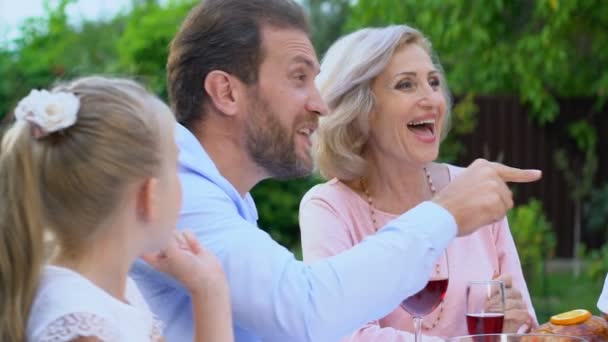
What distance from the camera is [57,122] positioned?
1.81 m

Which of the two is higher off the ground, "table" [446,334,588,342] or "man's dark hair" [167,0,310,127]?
"man's dark hair" [167,0,310,127]

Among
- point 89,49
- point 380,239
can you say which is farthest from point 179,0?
point 380,239

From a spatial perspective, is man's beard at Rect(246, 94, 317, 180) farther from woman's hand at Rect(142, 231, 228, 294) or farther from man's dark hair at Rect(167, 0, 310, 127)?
woman's hand at Rect(142, 231, 228, 294)

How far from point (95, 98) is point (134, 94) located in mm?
76

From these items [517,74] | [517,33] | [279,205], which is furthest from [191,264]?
[517,74]

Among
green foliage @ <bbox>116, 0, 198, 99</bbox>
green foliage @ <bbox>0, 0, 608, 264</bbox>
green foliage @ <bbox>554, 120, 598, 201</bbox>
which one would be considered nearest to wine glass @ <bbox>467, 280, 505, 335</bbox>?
green foliage @ <bbox>0, 0, 608, 264</bbox>

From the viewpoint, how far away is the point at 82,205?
6.04 feet

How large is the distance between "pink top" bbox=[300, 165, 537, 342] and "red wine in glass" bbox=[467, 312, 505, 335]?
21.0 inches

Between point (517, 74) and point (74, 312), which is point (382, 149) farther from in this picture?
point (517, 74)

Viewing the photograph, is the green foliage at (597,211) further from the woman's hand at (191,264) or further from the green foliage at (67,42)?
the woman's hand at (191,264)

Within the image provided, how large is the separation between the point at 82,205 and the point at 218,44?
0.75m

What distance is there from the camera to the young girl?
179cm

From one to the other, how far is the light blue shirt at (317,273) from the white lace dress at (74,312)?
1.03 ft

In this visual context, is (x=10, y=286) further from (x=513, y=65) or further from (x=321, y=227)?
(x=513, y=65)
